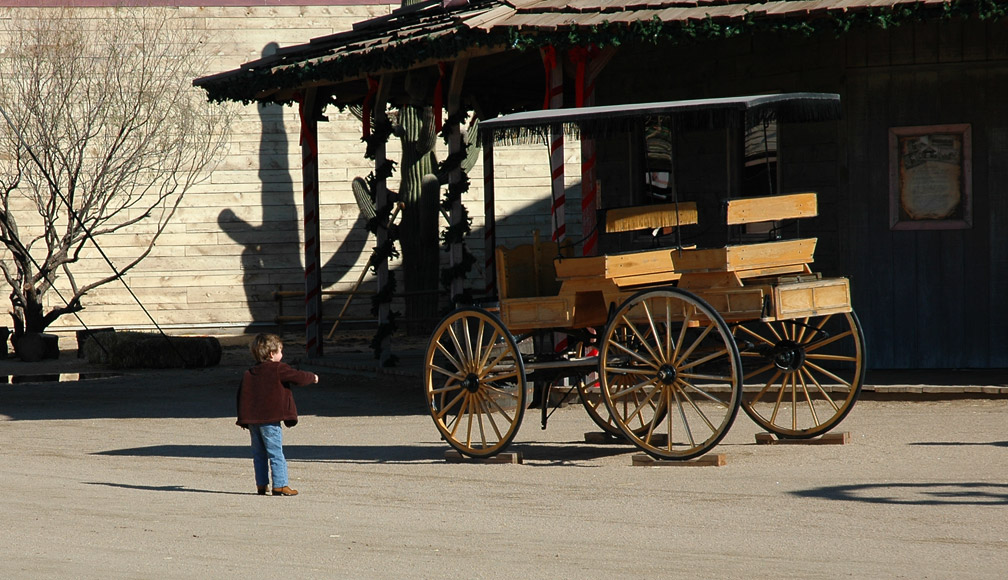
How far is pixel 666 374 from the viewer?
8750mm

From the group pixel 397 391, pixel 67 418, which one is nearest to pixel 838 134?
pixel 397 391

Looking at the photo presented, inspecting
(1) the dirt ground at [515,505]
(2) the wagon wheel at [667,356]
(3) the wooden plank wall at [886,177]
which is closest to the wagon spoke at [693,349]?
(2) the wagon wheel at [667,356]

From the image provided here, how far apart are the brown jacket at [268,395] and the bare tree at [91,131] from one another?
11.7 m

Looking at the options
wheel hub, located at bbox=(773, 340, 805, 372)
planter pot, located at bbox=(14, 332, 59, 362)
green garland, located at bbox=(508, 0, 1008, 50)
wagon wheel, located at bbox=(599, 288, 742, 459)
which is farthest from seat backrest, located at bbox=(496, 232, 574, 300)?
planter pot, located at bbox=(14, 332, 59, 362)

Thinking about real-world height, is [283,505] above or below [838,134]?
below

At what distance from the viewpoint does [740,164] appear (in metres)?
14.2

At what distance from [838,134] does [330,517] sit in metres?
8.07

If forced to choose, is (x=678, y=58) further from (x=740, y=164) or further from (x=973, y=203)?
(x=973, y=203)

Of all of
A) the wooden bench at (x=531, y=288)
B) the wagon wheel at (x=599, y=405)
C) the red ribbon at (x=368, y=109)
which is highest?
the red ribbon at (x=368, y=109)

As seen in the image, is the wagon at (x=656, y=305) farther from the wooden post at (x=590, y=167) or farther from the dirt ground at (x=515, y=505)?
the wooden post at (x=590, y=167)

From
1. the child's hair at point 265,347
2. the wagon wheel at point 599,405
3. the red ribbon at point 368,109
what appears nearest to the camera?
the child's hair at point 265,347

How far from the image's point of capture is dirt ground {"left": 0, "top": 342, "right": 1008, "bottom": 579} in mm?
6062

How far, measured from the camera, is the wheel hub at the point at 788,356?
946cm

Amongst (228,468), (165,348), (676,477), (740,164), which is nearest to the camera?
(676,477)
